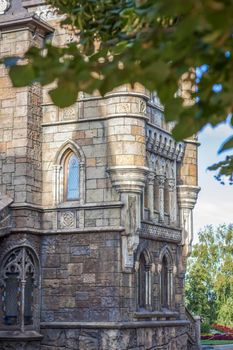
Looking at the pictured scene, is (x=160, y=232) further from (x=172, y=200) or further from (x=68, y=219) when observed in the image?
(x=68, y=219)

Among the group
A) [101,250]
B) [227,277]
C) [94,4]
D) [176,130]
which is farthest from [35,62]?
[227,277]

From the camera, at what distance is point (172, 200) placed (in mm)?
20234

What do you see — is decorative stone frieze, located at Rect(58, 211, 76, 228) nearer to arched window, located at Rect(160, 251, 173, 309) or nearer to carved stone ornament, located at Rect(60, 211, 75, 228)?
carved stone ornament, located at Rect(60, 211, 75, 228)

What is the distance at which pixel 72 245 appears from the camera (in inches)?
689

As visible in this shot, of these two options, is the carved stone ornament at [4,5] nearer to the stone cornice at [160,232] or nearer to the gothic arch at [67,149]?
the gothic arch at [67,149]

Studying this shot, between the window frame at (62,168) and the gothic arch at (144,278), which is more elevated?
the window frame at (62,168)

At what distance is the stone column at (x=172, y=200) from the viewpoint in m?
20.1

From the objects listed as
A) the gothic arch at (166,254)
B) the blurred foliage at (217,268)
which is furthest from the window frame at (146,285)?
the blurred foliage at (217,268)

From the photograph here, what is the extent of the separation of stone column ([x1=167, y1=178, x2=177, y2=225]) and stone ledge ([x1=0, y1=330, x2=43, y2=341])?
200 inches

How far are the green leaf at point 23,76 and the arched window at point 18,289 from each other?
551 inches

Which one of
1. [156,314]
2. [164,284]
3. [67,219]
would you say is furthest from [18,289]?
[164,284]

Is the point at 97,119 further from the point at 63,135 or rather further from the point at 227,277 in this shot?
the point at 227,277

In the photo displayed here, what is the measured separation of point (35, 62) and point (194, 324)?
1858 cm

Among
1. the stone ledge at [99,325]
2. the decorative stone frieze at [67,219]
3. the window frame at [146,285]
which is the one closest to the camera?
the stone ledge at [99,325]
